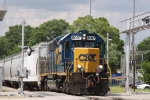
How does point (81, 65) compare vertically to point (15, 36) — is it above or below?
below

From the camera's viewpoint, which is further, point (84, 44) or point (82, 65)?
point (84, 44)

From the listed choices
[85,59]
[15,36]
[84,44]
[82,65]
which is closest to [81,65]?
[82,65]

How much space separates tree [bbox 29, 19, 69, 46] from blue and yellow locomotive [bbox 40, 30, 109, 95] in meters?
75.5

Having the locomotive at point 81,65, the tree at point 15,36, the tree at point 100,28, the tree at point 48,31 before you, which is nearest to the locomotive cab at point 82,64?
the locomotive at point 81,65

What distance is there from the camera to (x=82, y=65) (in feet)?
88.7

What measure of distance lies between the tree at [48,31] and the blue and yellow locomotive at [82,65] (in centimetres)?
7550

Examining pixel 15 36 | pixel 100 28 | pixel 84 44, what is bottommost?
pixel 84 44

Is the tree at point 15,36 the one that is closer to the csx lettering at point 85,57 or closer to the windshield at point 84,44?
the windshield at point 84,44

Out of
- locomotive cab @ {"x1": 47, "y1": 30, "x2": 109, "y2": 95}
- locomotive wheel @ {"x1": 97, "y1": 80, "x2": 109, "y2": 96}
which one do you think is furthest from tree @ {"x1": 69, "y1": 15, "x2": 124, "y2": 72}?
locomotive wheel @ {"x1": 97, "y1": 80, "x2": 109, "y2": 96}

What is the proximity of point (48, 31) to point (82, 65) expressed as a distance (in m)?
79.1

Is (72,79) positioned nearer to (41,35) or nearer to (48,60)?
(48,60)

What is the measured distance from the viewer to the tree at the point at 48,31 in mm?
104062

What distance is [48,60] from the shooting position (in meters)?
32.8

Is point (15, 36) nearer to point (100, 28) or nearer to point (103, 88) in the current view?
point (100, 28)
